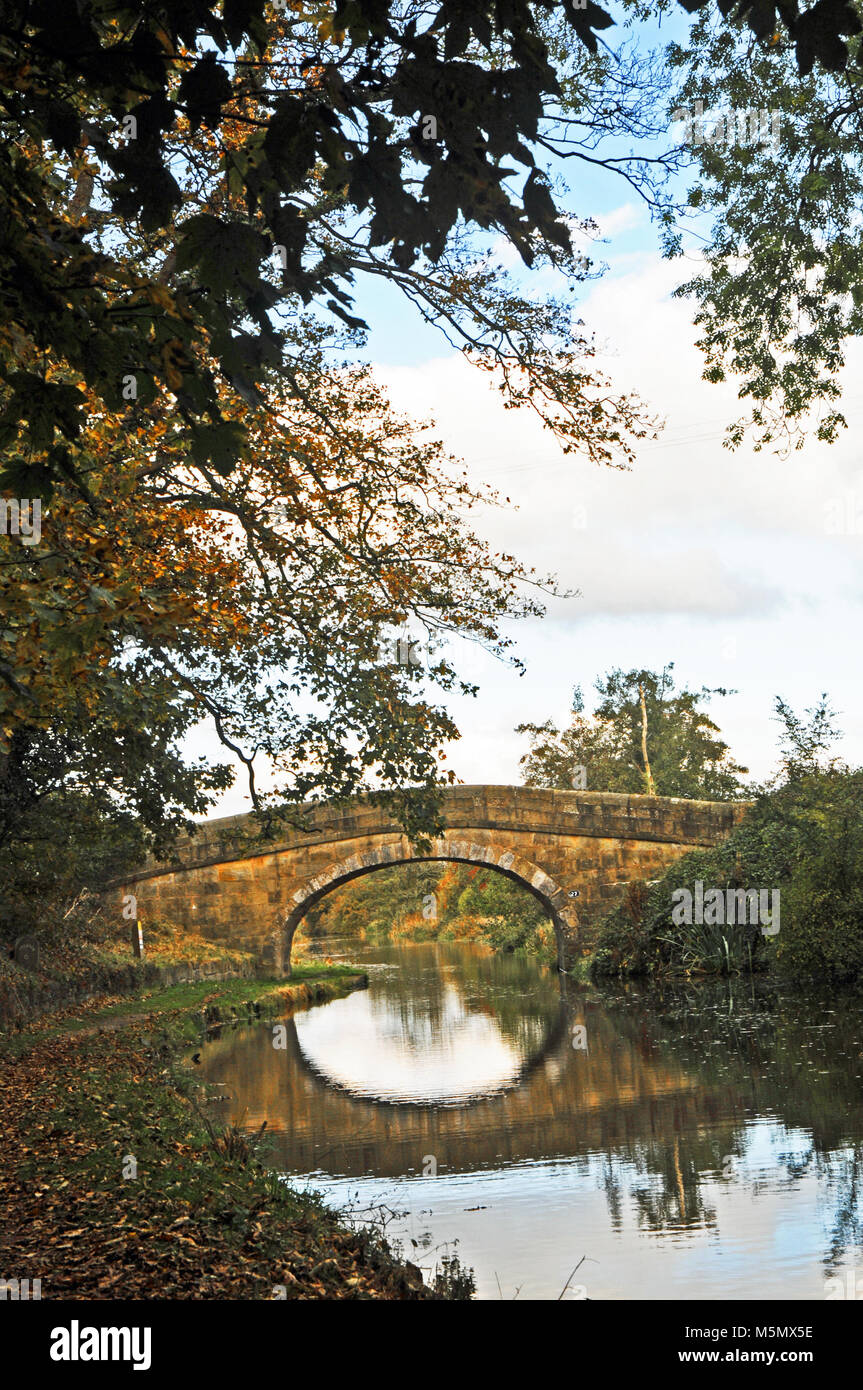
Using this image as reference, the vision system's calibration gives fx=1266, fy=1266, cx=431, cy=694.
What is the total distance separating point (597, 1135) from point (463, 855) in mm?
16308

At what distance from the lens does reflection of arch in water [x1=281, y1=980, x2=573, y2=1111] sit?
39.0 feet

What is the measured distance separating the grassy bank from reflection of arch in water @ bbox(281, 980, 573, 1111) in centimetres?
216

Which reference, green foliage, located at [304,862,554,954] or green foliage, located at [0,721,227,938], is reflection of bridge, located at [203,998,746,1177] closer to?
green foliage, located at [0,721,227,938]

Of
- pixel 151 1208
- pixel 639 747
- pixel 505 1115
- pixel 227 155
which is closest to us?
pixel 227 155

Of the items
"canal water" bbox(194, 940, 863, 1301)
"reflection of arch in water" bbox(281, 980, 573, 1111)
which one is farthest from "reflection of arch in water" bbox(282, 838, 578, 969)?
"reflection of arch in water" bbox(281, 980, 573, 1111)

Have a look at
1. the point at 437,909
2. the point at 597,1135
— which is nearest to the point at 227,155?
the point at 597,1135

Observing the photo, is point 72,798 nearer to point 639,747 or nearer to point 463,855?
point 463,855

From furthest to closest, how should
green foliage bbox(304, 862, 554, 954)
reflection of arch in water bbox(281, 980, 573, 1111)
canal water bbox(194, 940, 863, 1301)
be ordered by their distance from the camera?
green foliage bbox(304, 862, 554, 954) < reflection of arch in water bbox(281, 980, 573, 1111) < canal water bbox(194, 940, 863, 1301)

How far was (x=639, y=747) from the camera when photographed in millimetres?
43875

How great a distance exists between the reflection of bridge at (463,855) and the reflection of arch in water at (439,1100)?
25.6ft

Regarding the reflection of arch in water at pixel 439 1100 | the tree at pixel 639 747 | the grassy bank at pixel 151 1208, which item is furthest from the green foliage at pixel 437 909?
the grassy bank at pixel 151 1208

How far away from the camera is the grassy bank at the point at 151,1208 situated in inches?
191
